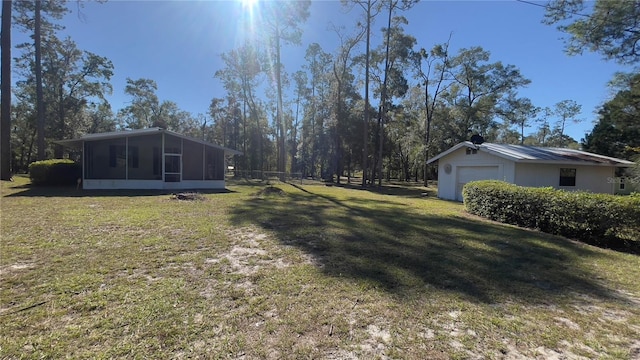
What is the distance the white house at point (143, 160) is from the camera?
46.0 feet

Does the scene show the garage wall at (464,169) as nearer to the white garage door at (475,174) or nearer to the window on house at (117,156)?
the white garage door at (475,174)

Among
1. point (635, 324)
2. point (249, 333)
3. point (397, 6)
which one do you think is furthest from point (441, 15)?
point (249, 333)

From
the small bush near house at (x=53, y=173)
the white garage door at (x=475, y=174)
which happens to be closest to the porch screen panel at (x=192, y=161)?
the small bush near house at (x=53, y=173)

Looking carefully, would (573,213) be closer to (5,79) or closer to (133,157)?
(133,157)

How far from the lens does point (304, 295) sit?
3.18m

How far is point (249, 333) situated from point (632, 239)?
7.56m

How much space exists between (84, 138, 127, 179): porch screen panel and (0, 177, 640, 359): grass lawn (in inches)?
369

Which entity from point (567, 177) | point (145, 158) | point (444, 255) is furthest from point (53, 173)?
point (567, 177)

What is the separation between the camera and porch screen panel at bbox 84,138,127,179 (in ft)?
46.0

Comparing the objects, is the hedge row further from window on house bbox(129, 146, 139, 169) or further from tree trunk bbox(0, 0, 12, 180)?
tree trunk bbox(0, 0, 12, 180)

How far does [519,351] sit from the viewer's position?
→ 7.47 feet

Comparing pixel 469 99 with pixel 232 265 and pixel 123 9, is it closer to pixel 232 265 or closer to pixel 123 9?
pixel 123 9

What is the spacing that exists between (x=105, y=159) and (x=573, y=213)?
18.1 metres

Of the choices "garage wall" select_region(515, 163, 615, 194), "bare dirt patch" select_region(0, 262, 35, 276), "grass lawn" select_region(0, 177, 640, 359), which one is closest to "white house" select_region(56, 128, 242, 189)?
"grass lawn" select_region(0, 177, 640, 359)
